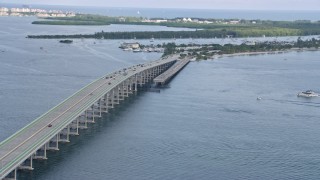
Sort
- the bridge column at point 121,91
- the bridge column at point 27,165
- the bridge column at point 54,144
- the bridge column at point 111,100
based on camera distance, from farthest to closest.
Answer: the bridge column at point 121,91, the bridge column at point 111,100, the bridge column at point 54,144, the bridge column at point 27,165

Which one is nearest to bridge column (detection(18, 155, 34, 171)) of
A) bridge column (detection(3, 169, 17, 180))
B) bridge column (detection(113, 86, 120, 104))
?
bridge column (detection(3, 169, 17, 180))

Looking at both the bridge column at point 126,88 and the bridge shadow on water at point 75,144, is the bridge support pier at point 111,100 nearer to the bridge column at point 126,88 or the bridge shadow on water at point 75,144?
the bridge shadow on water at point 75,144

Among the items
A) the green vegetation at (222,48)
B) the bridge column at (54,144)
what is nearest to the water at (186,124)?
the bridge column at (54,144)

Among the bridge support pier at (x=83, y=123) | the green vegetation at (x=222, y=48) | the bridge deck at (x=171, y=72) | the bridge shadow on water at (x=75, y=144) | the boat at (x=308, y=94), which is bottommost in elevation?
the bridge shadow on water at (x=75, y=144)

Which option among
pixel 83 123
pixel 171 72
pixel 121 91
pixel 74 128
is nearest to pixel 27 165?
pixel 74 128

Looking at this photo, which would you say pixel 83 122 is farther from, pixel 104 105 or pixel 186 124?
pixel 186 124

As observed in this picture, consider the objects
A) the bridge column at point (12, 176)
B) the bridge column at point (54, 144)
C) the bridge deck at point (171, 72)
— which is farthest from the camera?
the bridge deck at point (171, 72)
